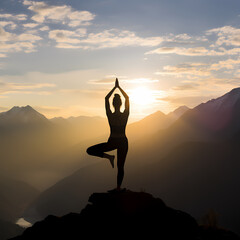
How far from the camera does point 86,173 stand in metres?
179

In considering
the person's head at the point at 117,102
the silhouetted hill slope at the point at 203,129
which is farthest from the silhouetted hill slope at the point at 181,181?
the person's head at the point at 117,102

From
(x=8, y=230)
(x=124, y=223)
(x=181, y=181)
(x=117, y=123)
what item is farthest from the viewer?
(x=181, y=181)

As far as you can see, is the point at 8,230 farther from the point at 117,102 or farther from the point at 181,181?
the point at 117,102

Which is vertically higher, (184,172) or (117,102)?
(117,102)

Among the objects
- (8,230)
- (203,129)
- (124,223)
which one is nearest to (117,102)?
(124,223)

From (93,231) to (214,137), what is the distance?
164798mm

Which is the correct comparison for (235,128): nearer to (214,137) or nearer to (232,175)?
(214,137)

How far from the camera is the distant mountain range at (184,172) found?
118m

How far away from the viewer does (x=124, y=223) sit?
980 cm

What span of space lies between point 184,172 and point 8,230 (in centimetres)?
8442

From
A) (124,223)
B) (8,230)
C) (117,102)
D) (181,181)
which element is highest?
(117,102)

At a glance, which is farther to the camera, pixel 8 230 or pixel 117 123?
pixel 8 230

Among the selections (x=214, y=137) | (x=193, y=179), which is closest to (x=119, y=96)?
(x=193, y=179)

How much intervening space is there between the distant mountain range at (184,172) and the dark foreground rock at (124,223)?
9689cm
